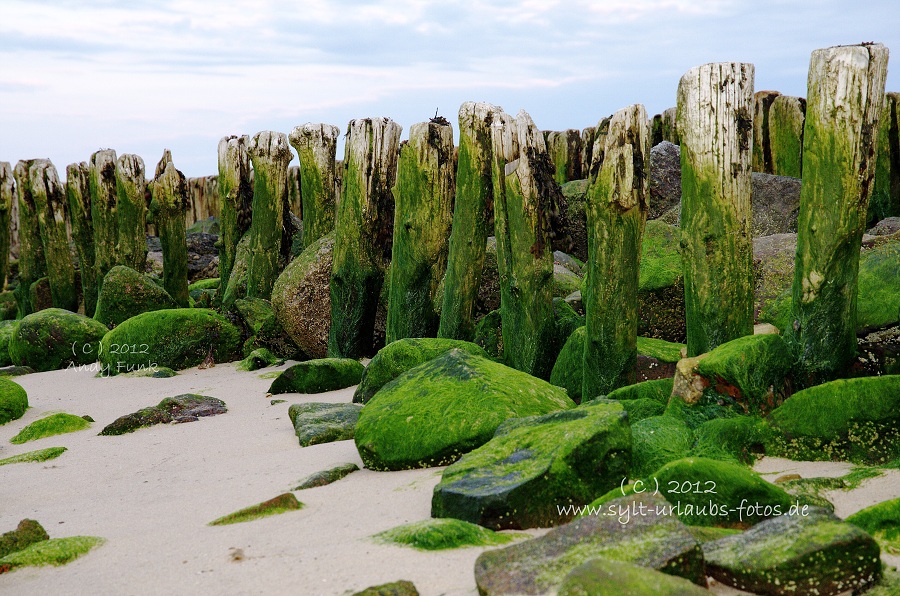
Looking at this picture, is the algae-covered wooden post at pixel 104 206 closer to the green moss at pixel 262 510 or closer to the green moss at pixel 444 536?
the green moss at pixel 262 510

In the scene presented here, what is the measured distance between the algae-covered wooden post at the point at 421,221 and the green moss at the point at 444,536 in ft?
18.1

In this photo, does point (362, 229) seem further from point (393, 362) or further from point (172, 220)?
point (172, 220)

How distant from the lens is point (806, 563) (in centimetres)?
320

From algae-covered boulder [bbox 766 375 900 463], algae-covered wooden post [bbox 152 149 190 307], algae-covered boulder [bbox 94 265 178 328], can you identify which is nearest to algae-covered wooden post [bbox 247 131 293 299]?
algae-covered boulder [bbox 94 265 178 328]

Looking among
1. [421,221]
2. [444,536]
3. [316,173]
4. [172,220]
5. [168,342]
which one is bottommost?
[168,342]

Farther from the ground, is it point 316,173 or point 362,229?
point 316,173

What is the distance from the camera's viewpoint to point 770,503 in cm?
409

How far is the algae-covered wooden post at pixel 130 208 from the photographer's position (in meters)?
15.5

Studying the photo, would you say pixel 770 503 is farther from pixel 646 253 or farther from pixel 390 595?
pixel 646 253

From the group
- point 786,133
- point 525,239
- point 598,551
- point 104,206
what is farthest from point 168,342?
point 786,133

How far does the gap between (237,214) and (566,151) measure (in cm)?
636

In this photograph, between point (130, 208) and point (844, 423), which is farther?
point (130, 208)

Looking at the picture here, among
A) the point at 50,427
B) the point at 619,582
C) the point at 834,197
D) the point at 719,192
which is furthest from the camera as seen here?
the point at 50,427

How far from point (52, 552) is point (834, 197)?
519cm
